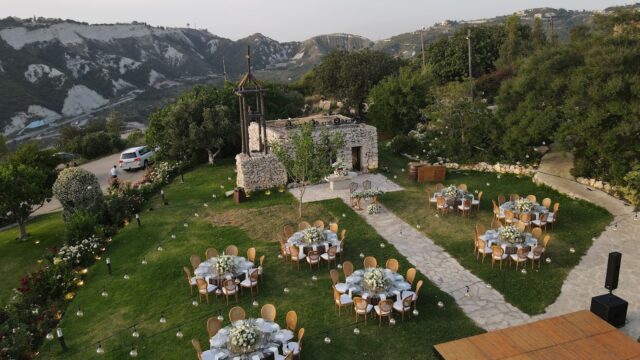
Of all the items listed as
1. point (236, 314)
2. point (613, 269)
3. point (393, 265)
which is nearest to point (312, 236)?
point (393, 265)

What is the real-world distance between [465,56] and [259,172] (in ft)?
102

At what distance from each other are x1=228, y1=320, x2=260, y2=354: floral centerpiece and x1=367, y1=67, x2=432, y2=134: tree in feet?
82.6

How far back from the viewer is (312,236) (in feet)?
50.7

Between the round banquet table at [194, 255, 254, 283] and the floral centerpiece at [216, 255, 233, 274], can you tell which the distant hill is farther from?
the floral centerpiece at [216, 255, 233, 274]

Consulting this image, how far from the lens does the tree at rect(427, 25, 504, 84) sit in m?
46.5

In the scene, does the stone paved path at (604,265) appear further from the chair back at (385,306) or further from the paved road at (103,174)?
the paved road at (103,174)

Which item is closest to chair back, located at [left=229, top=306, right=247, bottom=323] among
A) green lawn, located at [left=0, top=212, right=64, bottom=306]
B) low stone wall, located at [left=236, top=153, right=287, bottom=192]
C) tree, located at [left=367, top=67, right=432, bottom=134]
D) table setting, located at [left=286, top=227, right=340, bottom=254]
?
table setting, located at [left=286, top=227, right=340, bottom=254]

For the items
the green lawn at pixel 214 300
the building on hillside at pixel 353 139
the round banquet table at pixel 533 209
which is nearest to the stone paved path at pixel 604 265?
the round banquet table at pixel 533 209

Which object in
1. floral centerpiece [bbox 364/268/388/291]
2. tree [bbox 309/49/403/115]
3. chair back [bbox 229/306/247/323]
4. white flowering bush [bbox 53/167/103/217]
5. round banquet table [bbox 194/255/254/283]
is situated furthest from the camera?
tree [bbox 309/49/403/115]

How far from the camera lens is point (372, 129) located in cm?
2616

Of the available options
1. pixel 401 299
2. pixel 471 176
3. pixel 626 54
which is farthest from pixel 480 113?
pixel 401 299

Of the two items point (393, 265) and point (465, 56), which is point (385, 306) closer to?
point (393, 265)

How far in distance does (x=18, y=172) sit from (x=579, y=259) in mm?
22529

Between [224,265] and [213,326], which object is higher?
[224,265]
